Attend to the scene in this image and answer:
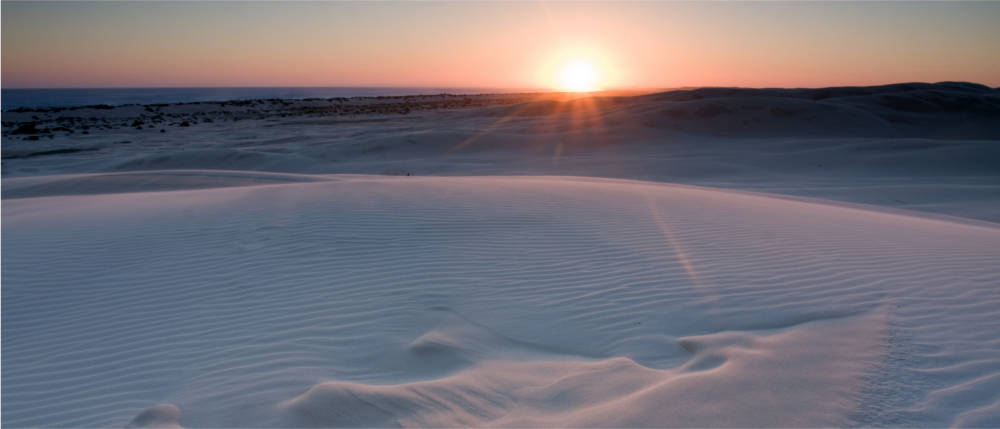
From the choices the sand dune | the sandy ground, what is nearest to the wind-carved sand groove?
the sandy ground

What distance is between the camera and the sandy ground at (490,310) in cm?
299

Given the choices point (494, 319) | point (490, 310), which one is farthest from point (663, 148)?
point (494, 319)

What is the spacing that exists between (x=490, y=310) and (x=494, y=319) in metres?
0.17

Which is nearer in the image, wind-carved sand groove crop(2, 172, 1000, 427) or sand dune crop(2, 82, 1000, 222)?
wind-carved sand groove crop(2, 172, 1000, 427)

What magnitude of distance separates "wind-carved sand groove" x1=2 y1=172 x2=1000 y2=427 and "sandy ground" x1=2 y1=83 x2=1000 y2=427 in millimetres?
21

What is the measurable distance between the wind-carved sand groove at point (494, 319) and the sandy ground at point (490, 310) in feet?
0.07

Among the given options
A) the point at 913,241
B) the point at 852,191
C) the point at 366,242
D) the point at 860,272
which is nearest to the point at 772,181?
the point at 852,191

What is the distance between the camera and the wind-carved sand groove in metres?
2.98

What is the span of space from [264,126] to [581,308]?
107 feet

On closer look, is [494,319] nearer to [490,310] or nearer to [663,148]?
[490,310]

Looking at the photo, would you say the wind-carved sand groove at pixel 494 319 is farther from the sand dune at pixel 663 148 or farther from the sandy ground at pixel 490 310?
the sand dune at pixel 663 148

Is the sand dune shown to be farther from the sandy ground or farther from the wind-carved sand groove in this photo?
the wind-carved sand groove

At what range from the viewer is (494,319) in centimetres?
431

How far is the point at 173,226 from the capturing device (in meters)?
6.93
